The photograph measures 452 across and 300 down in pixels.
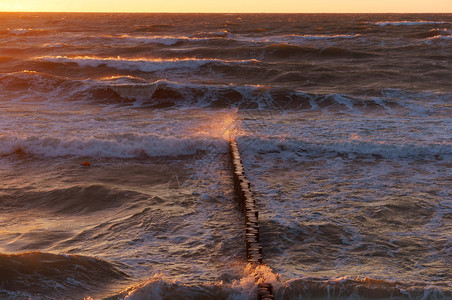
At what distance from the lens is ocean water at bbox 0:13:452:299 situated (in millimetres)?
5043

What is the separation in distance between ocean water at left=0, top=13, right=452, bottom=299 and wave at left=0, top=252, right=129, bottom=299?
18mm

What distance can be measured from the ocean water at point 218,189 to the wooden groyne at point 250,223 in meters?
0.14

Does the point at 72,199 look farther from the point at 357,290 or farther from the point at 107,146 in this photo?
the point at 357,290

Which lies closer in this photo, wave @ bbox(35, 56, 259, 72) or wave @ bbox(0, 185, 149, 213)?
wave @ bbox(0, 185, 149, 213)

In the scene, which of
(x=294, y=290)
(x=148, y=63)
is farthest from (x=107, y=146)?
(x=148, y=63)

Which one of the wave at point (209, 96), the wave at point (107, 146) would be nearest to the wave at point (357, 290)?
the wave at point (107, 146)

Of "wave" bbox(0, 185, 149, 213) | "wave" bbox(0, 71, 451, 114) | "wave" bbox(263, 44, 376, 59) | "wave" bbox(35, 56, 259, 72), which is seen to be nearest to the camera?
"wave" bbox(0, 185, 149, 213)

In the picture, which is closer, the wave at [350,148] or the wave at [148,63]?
the wave at [350,148]

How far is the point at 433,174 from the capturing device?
8789mm

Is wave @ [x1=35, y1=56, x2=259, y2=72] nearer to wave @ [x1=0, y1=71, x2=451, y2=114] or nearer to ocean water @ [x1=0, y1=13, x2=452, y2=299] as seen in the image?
wave @ [x1=0, y1=71, x2=451, y2=114]

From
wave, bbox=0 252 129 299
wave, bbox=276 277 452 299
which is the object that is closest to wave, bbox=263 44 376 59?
wave, bbox=276 277 452 299

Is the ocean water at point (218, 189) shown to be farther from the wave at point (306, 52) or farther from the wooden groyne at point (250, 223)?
the wave at point (306, 52)

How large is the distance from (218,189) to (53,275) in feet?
11.4

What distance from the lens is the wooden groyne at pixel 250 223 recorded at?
4.68m
